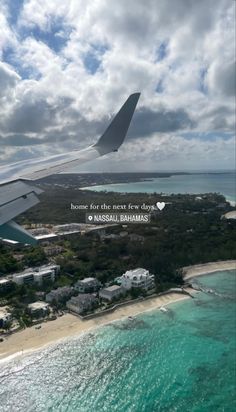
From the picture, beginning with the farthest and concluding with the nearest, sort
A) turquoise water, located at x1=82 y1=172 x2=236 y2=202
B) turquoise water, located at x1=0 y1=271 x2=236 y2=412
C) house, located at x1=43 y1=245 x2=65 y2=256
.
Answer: turquoise water, located at x1=82 y1=172 x2=236 y2=202, house, located at x1=43 y1=245 x2=65 y2=256, turquoise water, located at x1=0 y1=271 x2=236 y2=412

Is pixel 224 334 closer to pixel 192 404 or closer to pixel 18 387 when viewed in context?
pixel 192 404

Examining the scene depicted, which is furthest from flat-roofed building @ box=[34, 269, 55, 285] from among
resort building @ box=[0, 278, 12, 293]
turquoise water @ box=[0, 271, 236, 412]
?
turquoise water @ box=[0, 271, 236, 412]

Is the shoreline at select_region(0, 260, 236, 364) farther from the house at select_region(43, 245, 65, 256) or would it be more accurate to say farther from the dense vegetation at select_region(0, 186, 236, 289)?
the house at select_region(43, 245, 65, 256)

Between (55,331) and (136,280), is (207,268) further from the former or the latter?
(55,331)

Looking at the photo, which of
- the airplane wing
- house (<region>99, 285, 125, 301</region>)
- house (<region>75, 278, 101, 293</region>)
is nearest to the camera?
the airplane wing

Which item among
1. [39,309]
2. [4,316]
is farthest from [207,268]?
[4,316]

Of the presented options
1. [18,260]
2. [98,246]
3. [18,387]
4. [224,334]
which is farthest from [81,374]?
[98,246]

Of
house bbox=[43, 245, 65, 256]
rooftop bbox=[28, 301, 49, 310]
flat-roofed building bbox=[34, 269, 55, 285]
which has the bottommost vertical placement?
rooftop bbox=[28, 301, 49, 310]
